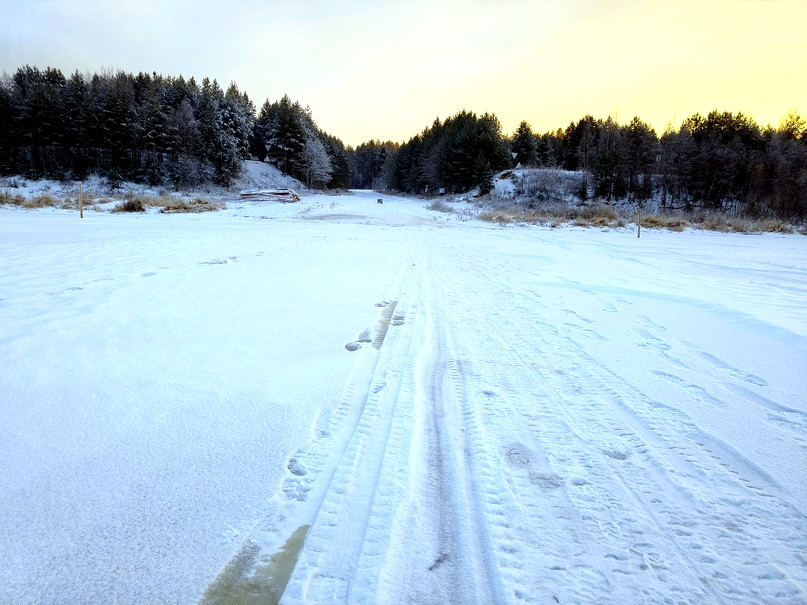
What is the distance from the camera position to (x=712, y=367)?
301cm

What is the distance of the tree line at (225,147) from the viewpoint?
1416 inches

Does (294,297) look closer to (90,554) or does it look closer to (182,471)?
(182,471)

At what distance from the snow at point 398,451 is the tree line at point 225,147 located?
38.8 m

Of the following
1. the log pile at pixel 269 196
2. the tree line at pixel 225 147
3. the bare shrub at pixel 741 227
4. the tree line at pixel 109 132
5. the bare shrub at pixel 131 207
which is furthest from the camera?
the tree line at pixel 109 132

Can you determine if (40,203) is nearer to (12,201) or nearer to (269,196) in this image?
(12,201)

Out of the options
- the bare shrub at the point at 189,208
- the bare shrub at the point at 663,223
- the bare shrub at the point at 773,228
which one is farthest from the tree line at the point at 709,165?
the bare shrub at the point at 189,208

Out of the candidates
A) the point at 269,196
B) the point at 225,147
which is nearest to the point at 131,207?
the point at 269,196

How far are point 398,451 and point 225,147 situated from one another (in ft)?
160

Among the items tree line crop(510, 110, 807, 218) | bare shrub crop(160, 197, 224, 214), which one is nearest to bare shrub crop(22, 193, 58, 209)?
bare shrub crop(160, 197, 224, 214)

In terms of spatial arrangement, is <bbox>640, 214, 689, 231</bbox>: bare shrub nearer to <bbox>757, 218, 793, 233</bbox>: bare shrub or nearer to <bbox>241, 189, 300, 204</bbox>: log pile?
<bbox>757, 218, 793, 233</bbox>: bare shrub

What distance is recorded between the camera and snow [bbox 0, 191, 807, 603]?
1.36 metres

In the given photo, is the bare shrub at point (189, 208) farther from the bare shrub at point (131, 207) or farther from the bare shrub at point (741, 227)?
the bare shrub at point (741, 227)

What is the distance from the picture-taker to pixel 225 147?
43125 mm

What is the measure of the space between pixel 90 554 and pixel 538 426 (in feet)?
6.73
